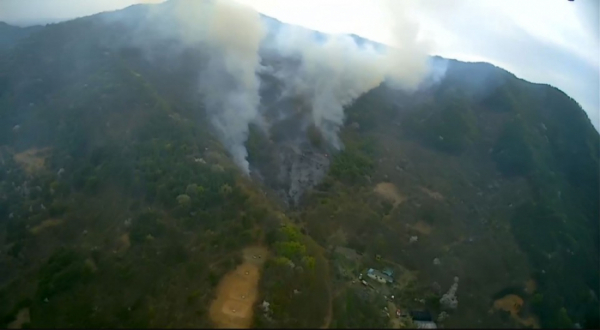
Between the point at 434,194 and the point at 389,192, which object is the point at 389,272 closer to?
the point at 389,192

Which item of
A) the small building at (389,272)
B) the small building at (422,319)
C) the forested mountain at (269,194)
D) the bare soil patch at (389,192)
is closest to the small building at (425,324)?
the small building at (422,319)

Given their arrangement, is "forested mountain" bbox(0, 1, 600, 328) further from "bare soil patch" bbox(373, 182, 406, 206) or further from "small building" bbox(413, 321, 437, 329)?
"small building" bbox(413, 321, 437, 329)

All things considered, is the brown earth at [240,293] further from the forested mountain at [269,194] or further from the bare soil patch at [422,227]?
the bare soil patch at [422,227]

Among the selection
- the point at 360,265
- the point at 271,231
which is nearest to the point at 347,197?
the point at 360,265

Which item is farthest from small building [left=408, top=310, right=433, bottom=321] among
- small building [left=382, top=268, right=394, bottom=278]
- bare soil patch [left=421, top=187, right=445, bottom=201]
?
bare soil patch [left=421, top=187, right=445, bottom=201]

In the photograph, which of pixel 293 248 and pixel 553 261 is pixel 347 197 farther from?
pixel 553 261

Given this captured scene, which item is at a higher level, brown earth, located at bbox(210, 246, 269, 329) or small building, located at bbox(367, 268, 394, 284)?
brown earth, located at bbox(210, 246, 269, 329)
